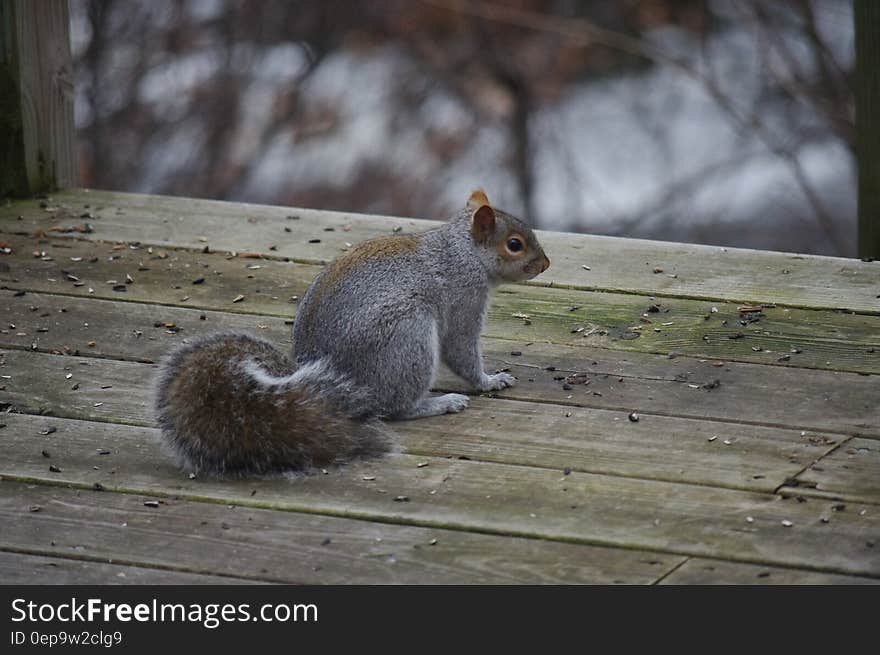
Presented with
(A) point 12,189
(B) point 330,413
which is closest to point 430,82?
(A) point 12,189

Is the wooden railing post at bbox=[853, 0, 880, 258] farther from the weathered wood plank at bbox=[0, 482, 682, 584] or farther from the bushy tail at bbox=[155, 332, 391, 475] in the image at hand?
the weathered wood plank at bbox=[0, 482, 682, 584]

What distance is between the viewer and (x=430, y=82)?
23.3ft

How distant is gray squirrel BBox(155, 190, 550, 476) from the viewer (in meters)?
2.24

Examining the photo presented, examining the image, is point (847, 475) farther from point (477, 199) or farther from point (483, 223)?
point (477, 199)

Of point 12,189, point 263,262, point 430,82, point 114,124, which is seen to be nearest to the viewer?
point 263,262

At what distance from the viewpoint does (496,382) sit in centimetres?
265

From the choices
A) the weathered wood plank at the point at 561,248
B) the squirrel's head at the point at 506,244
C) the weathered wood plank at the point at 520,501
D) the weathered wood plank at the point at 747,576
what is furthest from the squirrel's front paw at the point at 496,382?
the weathered wood plank at the point at 747,576

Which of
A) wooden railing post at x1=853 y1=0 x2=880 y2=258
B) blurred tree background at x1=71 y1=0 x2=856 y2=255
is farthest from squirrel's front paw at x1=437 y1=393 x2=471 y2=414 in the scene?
blurred tree background at x1=71 y1=0 x2=856 y2=255

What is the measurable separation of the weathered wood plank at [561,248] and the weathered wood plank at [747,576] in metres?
1.25

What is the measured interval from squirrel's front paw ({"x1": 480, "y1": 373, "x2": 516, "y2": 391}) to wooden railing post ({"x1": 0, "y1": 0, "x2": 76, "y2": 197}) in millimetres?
1715

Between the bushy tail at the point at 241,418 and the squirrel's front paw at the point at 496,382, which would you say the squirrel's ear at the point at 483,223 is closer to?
the squirrel's front paw at the point at 496,382
